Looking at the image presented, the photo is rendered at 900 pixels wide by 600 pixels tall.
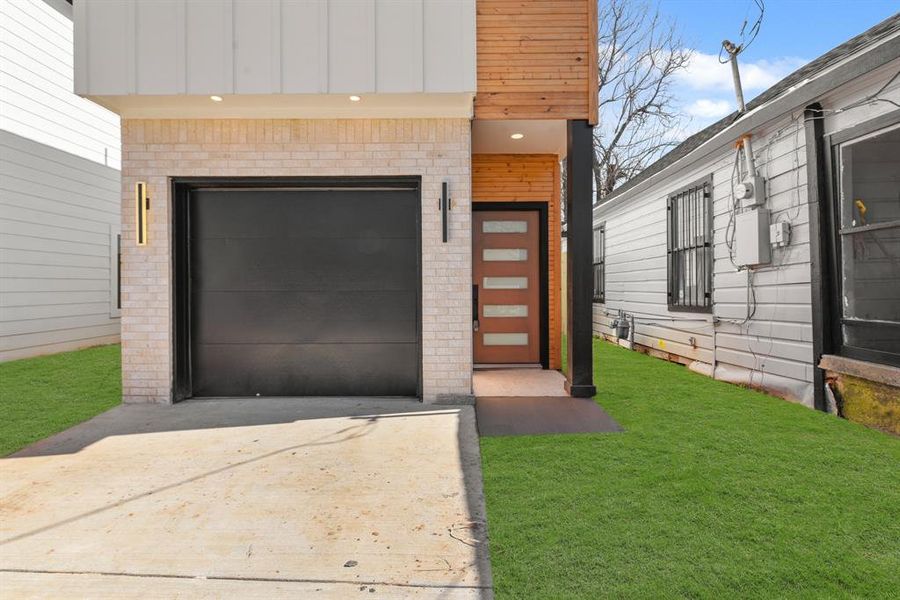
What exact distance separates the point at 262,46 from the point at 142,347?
3.04m

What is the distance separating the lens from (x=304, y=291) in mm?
4996

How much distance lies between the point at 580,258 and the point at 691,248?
9.35 ft

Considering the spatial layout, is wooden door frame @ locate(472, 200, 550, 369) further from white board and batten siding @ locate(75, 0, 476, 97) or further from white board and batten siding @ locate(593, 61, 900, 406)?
white board and batten siding @ locate(75, 0, 476, 97)

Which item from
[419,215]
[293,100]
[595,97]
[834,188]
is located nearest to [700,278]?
[834,188]

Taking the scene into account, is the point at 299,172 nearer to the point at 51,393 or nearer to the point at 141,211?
the point at 141,211

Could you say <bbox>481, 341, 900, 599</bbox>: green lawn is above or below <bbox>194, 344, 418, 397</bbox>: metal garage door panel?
below

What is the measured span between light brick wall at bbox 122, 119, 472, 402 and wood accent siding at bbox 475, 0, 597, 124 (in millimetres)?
518

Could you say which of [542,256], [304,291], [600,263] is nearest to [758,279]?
[542,256]

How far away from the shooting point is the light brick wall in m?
4.73

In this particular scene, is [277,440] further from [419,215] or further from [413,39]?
[413,39]

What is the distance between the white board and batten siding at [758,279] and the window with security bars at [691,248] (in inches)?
5.3

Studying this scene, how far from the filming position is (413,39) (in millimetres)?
4262

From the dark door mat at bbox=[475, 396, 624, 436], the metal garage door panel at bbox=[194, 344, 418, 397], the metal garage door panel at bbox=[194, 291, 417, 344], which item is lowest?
the dark door mat at bbox=[475, 396, 624, 436]

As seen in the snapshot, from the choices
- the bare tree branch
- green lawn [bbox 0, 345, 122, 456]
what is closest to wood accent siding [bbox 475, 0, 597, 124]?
green lawn [bbox 0, 345, 122, 456]
